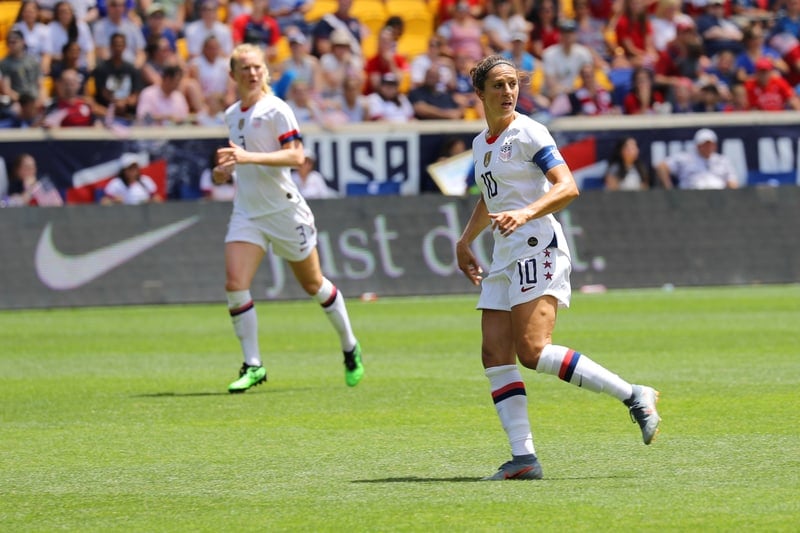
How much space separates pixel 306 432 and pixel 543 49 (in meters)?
16.7

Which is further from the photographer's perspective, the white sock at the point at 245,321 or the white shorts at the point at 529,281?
the white sock at the point at 245,321

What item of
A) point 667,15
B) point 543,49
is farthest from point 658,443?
point 667,15

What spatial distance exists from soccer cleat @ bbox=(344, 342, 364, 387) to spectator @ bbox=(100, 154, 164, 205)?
357 inches

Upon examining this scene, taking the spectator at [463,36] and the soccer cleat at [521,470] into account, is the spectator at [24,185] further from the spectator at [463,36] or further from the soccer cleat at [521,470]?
the soccer cleat at [521,470]

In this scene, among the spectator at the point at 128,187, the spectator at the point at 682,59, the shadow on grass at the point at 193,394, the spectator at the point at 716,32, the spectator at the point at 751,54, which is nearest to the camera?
the shadow on grass at the point at 193,394

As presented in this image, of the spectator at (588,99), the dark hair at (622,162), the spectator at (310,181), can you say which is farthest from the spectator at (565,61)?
the spectator at (310,181)

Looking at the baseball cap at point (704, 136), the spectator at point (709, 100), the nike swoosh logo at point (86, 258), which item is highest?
the spectator at point (709, 100)

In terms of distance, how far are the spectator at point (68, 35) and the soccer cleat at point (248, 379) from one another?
11680mm

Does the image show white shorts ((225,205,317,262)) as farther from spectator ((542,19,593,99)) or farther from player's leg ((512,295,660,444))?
spectator ((542,19,593,99))

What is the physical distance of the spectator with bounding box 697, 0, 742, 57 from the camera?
2555 cm

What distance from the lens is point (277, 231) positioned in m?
11.2

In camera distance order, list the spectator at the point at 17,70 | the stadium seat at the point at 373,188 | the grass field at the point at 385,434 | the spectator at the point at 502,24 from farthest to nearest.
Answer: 1. the spectator at the point at 502,24
2. the stadium seat at the point at 373,188
3. the spectator at the point at 17,70
4. the grass field at the point at 385,434

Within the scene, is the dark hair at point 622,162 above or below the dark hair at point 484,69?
below

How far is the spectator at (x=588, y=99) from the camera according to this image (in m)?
22.3
